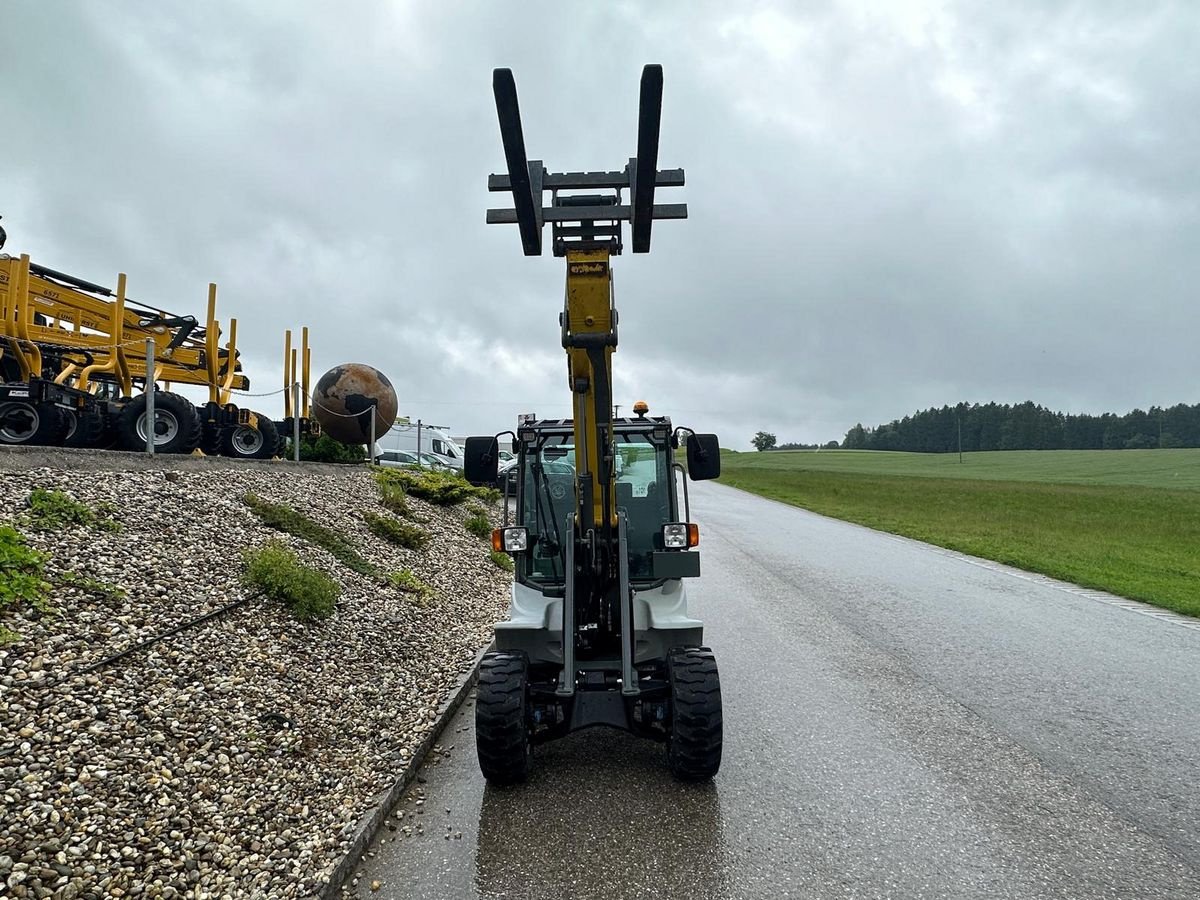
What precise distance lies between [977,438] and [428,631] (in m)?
120

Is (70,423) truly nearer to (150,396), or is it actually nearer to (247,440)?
(150,396)

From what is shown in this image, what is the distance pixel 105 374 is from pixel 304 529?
20.6ft

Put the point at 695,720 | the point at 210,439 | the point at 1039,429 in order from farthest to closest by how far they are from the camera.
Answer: the point at 1039,429 < the point at 210,439 < the point at 695,720

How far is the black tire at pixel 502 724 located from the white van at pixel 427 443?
22.3m

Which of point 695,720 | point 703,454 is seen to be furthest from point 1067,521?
point 695,720

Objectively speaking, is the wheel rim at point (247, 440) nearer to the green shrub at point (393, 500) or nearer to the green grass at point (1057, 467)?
the green shrub at point (393, 500)

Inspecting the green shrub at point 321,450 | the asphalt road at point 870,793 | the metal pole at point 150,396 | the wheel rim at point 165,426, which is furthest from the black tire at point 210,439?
the asphalt road at point 870,793

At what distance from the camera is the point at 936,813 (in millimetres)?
4270

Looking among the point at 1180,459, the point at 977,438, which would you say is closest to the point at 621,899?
the point at 1180,459

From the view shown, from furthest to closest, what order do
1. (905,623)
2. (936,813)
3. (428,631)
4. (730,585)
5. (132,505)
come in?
1. (730,585)
2. (905,623)
3. (428,631)
4. (132,505)
5. (936,813)

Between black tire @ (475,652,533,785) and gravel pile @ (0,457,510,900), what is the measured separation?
0.61 meters

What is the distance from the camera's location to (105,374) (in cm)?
1259

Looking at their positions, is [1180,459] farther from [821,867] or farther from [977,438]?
[821,867]

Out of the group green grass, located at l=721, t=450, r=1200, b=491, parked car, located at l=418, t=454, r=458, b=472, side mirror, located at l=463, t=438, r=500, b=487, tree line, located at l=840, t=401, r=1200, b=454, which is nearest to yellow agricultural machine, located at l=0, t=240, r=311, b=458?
side mirror, located at l=463, t=438, r=500, b=487
